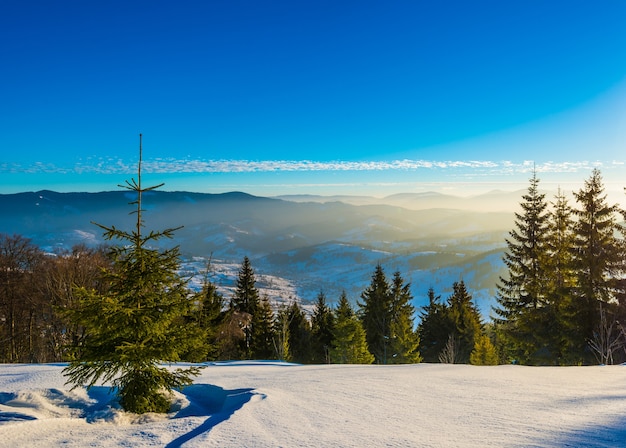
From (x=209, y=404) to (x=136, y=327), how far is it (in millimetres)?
2014

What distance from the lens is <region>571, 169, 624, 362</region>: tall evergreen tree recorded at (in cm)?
1981

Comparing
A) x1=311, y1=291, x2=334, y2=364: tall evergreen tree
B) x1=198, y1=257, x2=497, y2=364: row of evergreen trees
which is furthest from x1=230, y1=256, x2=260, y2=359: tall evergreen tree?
x1=311, y1=291, x2=334, y2=364: tall evergreen tree

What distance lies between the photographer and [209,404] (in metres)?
6.82

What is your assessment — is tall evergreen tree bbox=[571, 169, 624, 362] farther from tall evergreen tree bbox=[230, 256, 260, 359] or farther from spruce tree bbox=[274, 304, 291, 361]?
tall evergreen tree bbox=[230, 256, 260, 359]

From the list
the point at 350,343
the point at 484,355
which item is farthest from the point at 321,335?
the point at 484,355

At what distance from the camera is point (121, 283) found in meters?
6.36

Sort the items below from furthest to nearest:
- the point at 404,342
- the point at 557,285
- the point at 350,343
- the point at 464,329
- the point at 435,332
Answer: the point at 435,332 → the point at 464,329 → the point at 404,342 → the point at 350,343 → the point at 557,285

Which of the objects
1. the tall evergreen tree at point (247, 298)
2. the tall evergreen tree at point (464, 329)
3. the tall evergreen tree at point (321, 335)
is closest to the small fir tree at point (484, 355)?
the tall evergreen tree at point (464, 329)

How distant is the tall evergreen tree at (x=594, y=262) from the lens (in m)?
19.8

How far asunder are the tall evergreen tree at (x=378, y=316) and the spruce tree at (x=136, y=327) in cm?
3523

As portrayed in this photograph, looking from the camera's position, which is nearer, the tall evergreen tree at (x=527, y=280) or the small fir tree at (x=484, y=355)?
the tall evergreen tree at (x=527, y=280)

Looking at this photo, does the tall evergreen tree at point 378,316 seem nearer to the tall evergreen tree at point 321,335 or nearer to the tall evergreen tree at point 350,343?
the tall evergreen tree at point 321,335

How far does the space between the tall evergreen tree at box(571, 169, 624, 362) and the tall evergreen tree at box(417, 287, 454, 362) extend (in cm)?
2273

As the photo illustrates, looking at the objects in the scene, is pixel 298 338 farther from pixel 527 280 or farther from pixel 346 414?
pixel 346 414
